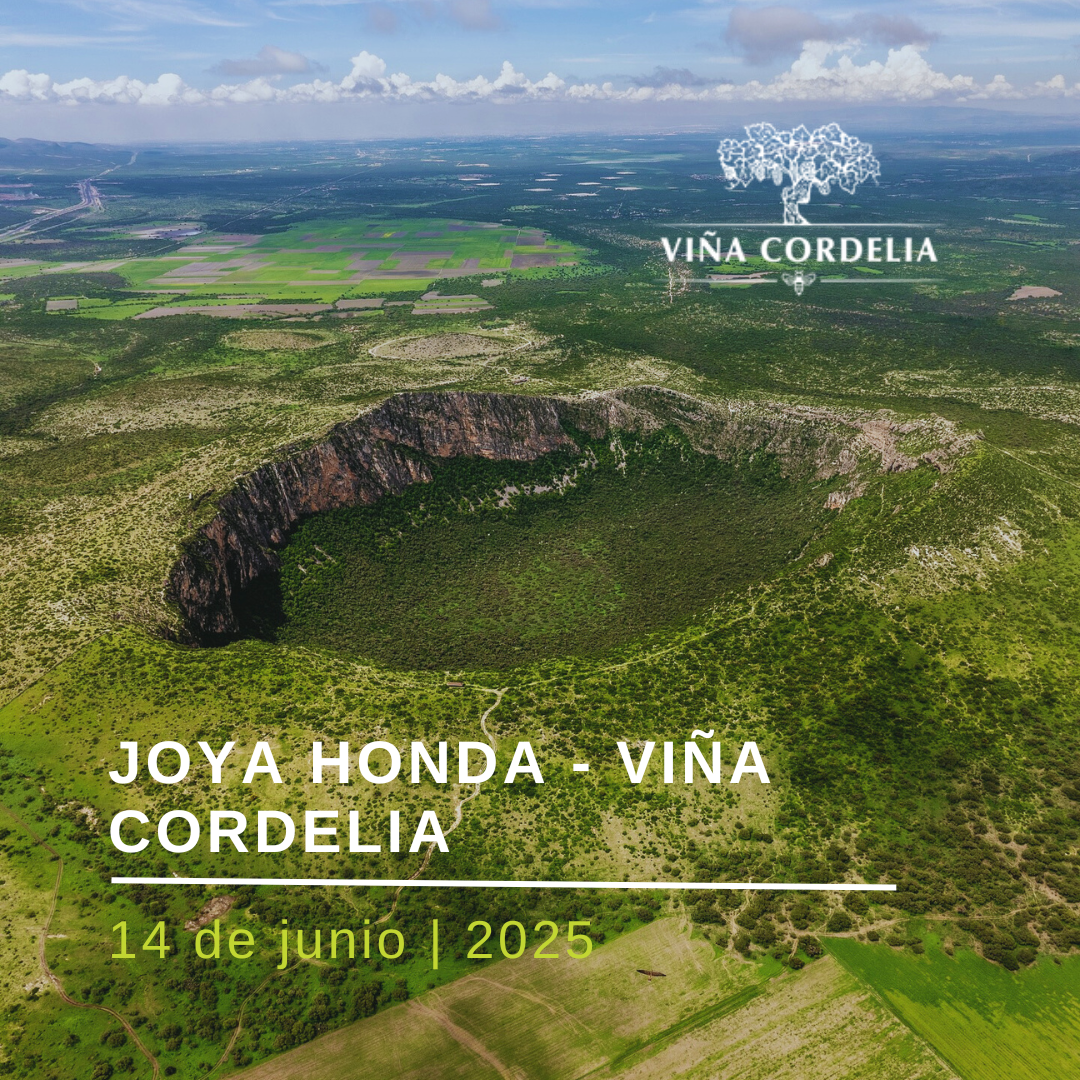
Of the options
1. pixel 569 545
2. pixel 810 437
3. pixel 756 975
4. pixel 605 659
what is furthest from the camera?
pixel 810 437

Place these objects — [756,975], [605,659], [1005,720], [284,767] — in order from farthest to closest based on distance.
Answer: [605,659], [1005,720], [284,767], [756,975]

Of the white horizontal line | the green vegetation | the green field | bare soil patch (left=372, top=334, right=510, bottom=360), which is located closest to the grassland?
the green field

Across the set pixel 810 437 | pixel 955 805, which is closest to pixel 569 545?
pixel 810 437

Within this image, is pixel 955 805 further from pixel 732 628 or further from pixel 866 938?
pixel 732 628

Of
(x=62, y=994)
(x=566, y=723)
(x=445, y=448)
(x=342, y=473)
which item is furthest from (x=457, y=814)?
(x=445, y=448)

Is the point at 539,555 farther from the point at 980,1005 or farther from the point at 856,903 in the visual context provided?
the point at 980,1005

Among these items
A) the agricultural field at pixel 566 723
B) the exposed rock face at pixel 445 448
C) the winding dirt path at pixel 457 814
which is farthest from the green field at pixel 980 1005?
the exposed rock face at pixel 445 448
